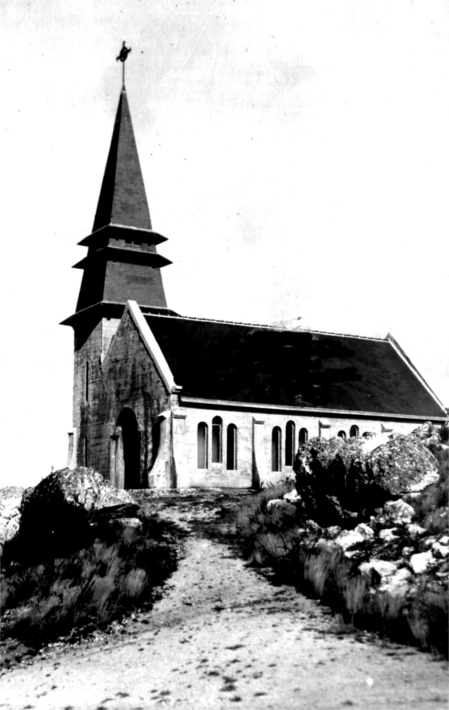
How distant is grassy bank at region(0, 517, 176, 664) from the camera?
552 inches

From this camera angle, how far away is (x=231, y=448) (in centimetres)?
3559

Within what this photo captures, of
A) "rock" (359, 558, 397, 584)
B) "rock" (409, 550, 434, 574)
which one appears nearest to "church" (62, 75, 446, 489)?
"rock" (359, 558, 397, 584)

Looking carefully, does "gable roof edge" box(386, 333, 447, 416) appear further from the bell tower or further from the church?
the bell tower

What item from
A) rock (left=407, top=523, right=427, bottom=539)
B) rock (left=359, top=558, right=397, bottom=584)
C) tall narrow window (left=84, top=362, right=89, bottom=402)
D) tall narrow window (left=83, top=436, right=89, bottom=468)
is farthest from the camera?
tall narrow window (left=84, top=362, right=89, bottom=402)

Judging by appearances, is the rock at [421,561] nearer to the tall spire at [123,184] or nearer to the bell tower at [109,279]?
the bell tower at [109,279]

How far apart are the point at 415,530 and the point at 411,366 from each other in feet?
98.4

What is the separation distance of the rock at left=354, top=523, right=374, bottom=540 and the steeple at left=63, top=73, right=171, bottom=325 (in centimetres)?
2820

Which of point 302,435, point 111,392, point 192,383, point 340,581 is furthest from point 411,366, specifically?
point 340,581

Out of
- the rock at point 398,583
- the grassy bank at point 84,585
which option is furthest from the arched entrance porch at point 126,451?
the rock at point 398,583

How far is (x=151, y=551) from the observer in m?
17.6

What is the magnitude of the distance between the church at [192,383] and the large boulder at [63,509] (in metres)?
12.9

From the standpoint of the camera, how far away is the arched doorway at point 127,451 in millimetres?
36594

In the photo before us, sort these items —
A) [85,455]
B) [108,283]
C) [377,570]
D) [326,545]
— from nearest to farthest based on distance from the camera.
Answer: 1. [377,570]
2. [326,545]
3. [85,455]
4. [108,283]

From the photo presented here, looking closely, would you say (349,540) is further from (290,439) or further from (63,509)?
(290,439)
